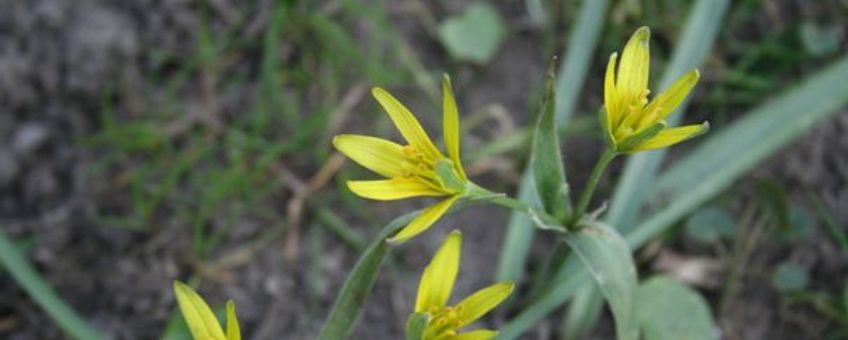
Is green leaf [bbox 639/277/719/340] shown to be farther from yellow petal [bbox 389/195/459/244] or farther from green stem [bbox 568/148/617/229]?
yellow petal [bbox 389/195/459/244]

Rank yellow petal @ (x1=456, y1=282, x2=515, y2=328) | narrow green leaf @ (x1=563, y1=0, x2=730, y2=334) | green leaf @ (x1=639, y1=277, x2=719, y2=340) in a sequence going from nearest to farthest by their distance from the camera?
yellow petal @ (x1=456, y1=282, x2=515, y2=328) < green leaf @ (x1=639, y1=277, x2=719, y2=340) < narrow green leaf @ (x1=563, y1=0, x2=730, y2=334)

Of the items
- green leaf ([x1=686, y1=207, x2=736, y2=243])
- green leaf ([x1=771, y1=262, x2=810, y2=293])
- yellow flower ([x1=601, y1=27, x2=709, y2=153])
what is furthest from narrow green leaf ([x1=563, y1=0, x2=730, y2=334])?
yellow flower ([x1=601, y1=27, x2=709, y2=153])

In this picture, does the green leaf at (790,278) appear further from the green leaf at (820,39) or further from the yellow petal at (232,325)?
the yellow petal at (232,325)

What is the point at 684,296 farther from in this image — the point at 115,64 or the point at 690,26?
the point at 115,64

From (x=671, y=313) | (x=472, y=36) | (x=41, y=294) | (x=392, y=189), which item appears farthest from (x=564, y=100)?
(x=41, y=294)

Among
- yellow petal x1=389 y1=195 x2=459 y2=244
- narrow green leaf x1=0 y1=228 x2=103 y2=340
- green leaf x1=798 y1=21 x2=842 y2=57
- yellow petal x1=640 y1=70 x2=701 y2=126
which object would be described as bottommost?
green leaf x1=798 y1=21 x2=842 y2=57

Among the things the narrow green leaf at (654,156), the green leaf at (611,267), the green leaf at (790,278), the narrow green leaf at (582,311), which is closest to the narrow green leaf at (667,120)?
the narrow green leaf at (654,156)
